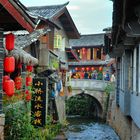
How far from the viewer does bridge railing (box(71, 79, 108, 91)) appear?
35844 millimetres

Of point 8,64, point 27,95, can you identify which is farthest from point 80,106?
A: point 8,64

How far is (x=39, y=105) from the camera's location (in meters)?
14.5

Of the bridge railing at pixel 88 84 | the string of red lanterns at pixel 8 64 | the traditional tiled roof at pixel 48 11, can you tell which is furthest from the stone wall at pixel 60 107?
the string of red lanterns at pixel 8 64

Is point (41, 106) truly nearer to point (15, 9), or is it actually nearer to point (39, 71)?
point (39, 71)

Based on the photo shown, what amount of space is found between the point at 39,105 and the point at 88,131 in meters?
15.6

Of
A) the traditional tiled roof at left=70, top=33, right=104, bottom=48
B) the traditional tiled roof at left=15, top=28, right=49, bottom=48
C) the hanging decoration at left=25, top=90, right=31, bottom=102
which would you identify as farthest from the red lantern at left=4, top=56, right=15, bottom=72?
the traditional tiled roof at left=70, top=33, right=104, bottom=48

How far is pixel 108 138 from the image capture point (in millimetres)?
25000

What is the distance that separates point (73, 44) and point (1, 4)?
43.1m

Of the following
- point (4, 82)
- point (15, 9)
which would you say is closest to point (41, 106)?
point (4, 82)

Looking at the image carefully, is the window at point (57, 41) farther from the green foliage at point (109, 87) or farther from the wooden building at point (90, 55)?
the wooden building at point (90, 55)

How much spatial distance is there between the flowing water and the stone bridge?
8.17ft

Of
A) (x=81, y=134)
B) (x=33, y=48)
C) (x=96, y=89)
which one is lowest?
(x=81, y=134)

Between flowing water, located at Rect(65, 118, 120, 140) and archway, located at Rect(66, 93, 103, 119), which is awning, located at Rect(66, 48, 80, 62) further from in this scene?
archway, located at Rect(66, 93, 103, 119)

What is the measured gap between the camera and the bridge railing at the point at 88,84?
3584 cm
